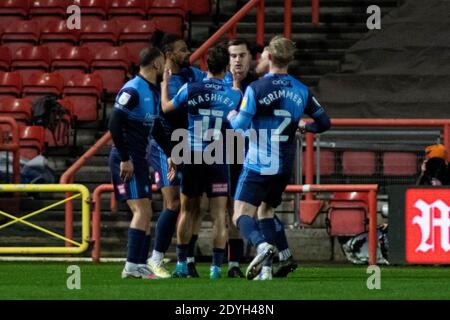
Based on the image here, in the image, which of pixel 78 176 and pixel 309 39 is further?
pixel 309 39

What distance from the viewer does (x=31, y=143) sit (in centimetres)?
1994

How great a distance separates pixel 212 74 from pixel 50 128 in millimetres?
7404

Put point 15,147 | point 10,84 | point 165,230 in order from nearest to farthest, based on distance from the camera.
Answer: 1. point 165,230
2. point 15,147
3. point 10,84

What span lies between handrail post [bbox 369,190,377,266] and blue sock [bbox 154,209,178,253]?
338cm

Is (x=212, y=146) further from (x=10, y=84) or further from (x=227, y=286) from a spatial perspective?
(x=10, y=84)

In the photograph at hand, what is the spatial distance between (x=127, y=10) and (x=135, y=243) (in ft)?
35.6

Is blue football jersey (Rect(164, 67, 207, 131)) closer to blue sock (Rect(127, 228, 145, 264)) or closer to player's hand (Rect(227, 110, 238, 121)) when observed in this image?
player's hand (Rect(227, 110, 238, 121))

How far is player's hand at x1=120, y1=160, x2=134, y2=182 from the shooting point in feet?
41.2

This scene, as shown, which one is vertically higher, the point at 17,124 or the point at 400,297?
the point at 17,124

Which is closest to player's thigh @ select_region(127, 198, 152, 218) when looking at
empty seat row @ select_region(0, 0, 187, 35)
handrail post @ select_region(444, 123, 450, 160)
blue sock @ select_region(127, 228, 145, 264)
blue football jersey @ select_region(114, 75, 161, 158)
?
blue sock @ select_region(127, 228, 145, 264)

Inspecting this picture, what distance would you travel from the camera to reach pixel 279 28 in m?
22.5

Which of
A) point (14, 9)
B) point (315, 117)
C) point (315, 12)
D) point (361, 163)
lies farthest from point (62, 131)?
point (315, 117)
